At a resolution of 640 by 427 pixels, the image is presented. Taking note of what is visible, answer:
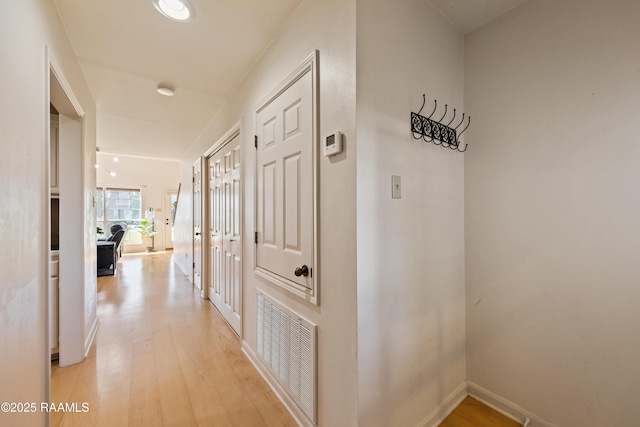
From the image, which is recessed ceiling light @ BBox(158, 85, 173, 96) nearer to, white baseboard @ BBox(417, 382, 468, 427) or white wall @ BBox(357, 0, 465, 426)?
white wall @ BBox(357, 0, 465, 426)

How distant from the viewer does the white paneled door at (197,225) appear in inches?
162

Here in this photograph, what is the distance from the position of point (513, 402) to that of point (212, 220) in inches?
140

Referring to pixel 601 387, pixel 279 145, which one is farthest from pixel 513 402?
pixel 279 145

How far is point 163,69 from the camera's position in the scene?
2.38 meters

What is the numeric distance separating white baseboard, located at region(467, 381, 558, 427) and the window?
A: 9.39 m

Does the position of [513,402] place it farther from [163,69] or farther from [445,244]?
[163,69]

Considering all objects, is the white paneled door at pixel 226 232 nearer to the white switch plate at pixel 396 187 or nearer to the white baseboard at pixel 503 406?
the white switch plate at pixel 396 187

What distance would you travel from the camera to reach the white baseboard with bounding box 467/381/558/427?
1553mm

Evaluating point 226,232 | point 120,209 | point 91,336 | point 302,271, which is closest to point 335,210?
point 302,271

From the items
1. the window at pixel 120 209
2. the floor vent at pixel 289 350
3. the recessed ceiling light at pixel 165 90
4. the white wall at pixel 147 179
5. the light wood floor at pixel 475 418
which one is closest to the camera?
the floor vent at pixel 289 350

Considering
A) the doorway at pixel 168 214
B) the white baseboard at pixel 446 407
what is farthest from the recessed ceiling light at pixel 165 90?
the doorway at pixel 168 214

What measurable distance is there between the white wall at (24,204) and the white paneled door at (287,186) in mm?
1205

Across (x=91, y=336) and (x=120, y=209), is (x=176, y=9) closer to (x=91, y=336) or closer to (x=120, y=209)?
(x=91, y=336)

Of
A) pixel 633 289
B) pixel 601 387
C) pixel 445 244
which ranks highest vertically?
pixel 445 244
